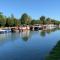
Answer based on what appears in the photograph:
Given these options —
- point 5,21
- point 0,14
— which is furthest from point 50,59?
point 0,14

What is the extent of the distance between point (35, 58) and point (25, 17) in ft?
322

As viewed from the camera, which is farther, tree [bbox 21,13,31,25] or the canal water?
tree [bbox 21,13,31,25]

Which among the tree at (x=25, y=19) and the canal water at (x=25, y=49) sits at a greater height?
the tree at (x=25, y=19)

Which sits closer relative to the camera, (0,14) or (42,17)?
(0,14)

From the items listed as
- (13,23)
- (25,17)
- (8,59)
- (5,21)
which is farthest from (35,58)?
(25,17)

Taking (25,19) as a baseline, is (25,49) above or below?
below

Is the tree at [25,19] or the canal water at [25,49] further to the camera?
the tree at [25,19]

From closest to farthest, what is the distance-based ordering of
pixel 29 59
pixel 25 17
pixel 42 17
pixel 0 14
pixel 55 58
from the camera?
pixel 55 58 → pixel 29 59 → pixel 0 14 → pixel 25 17 → pixel 42 17

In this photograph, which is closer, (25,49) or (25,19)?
(25,49)

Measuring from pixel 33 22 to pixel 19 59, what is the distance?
106 m

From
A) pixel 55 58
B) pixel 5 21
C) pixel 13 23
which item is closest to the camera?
pixel 55 58

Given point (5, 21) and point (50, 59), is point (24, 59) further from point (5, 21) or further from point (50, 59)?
point (5, 21)

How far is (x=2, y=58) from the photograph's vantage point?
62.7ft

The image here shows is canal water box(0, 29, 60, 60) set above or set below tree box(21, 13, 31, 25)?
below
